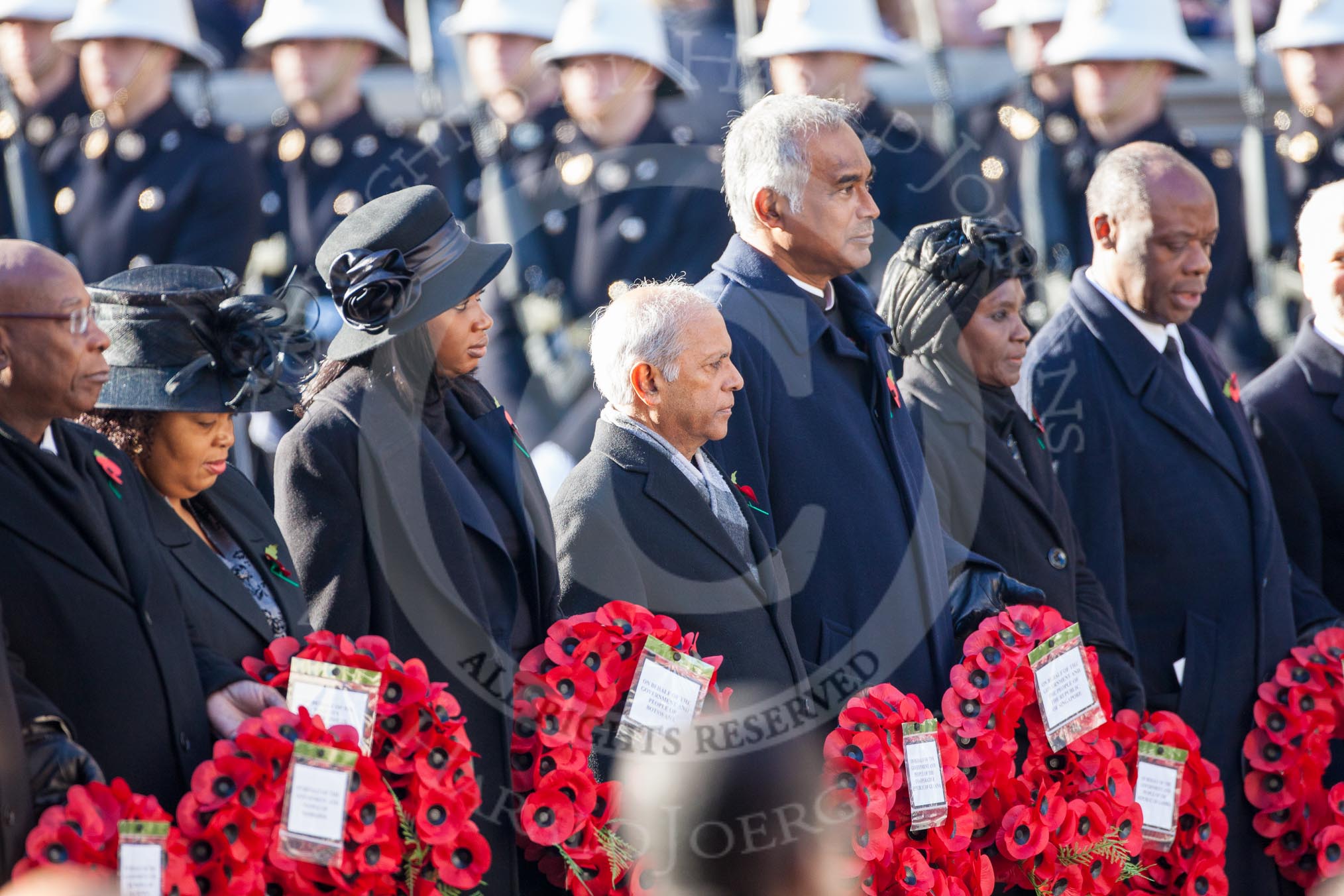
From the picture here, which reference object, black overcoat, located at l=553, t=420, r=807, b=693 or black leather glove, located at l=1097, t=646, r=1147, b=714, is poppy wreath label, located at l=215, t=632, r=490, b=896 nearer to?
black overcoat, located at l=553, t=420, r=807, b=693

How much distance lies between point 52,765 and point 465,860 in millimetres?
804

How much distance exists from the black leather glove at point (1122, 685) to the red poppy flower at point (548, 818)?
150 centimetres

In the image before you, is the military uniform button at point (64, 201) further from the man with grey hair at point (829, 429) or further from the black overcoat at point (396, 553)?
the black overcoat at point (396, 553)

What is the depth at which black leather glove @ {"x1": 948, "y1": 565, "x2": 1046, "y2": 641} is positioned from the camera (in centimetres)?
420

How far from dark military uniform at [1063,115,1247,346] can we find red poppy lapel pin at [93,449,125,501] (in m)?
4.84

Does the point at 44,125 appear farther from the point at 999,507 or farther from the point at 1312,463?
the point at 1312,463

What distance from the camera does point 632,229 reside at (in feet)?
22.6

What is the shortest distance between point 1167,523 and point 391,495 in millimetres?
2151

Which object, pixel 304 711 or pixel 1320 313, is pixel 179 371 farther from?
pixel 1320 313

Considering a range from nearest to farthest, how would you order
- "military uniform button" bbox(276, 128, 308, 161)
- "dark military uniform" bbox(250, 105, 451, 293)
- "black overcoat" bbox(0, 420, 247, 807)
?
"black overcoat" bbox(0, 420, 247, 807), "dark military uniform" bbox(250, 105, 451, 293), "military uniform button" bbox(276, 128, 308, 161)

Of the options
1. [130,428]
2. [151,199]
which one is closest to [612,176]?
[151,199]

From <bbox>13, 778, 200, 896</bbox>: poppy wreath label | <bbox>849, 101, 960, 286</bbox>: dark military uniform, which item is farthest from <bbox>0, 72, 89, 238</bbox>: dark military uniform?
<bbox>13, 778, 200, 896</bbox>: poppy wreath label

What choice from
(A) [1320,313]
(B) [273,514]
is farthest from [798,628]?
(A) [1320,313]

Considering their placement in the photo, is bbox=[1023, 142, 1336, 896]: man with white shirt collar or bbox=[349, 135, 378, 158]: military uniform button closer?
bbox=[1023, 142, 1336, 896]: man with white shirt collar
